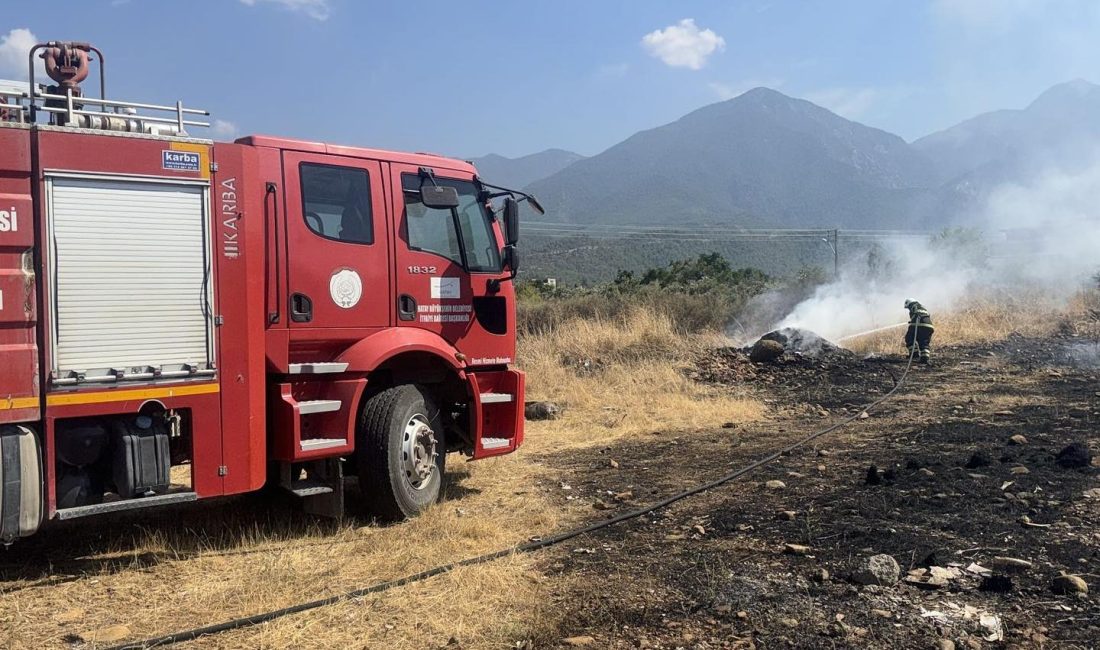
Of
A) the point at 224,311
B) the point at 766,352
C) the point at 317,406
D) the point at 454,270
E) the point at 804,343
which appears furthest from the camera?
the point at 804,343

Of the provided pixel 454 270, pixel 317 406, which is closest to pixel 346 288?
pixel 317 406

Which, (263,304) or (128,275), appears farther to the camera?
(263,304)

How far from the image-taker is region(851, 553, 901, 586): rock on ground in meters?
4.48

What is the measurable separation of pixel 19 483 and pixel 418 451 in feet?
9.05

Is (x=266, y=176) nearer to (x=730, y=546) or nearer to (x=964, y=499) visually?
(x=730, y=546)

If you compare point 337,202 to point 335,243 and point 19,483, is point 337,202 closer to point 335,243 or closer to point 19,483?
point 335,243

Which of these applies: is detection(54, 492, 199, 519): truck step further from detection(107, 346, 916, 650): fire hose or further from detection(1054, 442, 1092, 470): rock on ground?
detection(1054, 442, 1092, 470): rock on ground

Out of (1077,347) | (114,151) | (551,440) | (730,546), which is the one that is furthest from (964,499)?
(1077,347)

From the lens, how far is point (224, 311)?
531 cm

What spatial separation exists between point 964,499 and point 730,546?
204cm

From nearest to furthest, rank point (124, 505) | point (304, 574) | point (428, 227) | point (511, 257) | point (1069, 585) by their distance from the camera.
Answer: point (1069, 585) → point (124, 505) → point (304, 574) → point (428, 227) → point (511, 257)

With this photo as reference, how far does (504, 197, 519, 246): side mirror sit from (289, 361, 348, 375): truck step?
182 centimetres

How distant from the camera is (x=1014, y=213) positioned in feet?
162

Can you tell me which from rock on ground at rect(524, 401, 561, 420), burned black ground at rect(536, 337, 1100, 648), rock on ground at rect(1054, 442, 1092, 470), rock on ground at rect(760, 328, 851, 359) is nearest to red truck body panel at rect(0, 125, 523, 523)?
burned black ground at rect(536, 337, 1100, 648)
